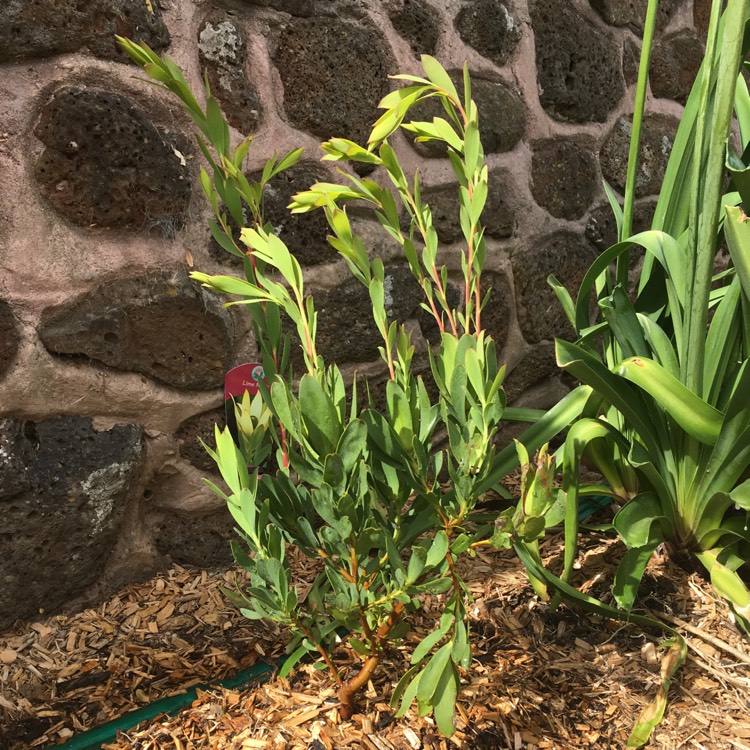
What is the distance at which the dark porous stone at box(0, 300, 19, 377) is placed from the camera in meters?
1.02

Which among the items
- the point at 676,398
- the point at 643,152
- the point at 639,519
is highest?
the point at 643,152

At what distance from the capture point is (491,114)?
152cm

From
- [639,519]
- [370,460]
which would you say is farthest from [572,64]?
[370,460]

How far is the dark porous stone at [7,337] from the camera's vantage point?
102 centimetres

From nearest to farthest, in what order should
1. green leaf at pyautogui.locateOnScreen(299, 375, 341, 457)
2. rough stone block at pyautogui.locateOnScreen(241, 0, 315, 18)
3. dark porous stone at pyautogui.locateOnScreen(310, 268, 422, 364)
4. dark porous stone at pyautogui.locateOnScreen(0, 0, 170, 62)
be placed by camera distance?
1. green leaf at pyautogui.locateOnScreen(299, 375, 341, 457)
2. dark porous stone at pyautogui.locateOnScreen(0, 0, 170, 62)
3. rough stone block at pyautogui.locateOnScreen(241, 0, 315, 18)
4. dark porous stone at pyautogui.locateOnScreen(310, 268, 422, 364)

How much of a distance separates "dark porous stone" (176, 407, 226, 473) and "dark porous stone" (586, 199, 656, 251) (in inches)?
41.8

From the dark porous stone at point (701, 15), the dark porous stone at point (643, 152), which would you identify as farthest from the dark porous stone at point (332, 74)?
the dark porous stone at point (701, 15)

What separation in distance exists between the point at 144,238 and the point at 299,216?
0.90ft

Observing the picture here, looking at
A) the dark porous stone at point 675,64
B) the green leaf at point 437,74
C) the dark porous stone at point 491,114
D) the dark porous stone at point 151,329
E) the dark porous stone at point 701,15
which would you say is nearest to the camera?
the green leaf at point 437,74

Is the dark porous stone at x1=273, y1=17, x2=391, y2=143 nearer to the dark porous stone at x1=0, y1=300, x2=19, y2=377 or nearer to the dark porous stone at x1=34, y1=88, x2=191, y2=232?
the dark porous stone at x1=34, y1=88, x2=191, y2=232

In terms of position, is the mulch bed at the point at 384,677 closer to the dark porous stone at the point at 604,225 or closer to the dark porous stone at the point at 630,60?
the dark porous stone at the point at 604,225

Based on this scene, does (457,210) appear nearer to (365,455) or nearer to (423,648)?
(365,455)

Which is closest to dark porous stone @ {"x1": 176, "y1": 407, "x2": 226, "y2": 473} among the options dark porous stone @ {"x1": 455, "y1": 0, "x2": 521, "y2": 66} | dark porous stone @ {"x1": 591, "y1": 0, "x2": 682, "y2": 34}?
dark porous stone @ {"x1": 455, "y1": 0, "x2": 521, "y2": 66}

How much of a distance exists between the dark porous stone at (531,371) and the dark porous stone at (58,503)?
0.87m
